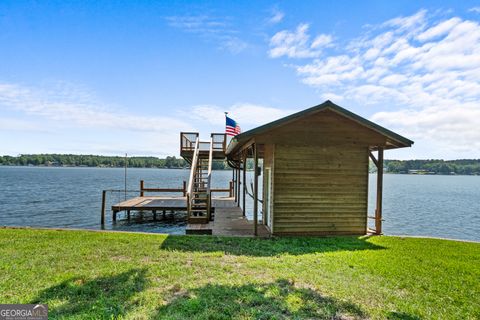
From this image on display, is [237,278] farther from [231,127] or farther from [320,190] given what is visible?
[231,127]

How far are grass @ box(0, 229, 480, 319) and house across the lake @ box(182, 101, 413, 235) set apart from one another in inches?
46.8

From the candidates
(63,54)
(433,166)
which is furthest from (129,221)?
(433,166)

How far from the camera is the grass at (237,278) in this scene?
146 inches

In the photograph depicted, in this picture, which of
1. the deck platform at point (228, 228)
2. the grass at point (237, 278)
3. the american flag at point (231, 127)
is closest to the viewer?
the grass at point (237, 278)

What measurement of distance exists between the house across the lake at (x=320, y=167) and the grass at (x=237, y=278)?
1188mm

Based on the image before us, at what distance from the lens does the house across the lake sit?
838 cm

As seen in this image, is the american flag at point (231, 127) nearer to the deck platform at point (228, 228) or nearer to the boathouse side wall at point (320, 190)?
the deck platform at point (228, 228)

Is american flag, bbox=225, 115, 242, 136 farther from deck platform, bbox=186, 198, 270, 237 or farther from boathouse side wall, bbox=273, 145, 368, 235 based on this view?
boathouse side wall, bbox=273, 145, 368, 235

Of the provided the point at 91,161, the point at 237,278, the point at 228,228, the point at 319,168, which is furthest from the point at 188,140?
the point at 91,161

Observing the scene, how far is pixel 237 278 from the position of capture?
15.7 feet

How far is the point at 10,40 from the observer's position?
10.1 meters

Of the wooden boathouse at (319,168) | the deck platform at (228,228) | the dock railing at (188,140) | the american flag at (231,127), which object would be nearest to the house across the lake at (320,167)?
the wooden boathouse at (319,168)

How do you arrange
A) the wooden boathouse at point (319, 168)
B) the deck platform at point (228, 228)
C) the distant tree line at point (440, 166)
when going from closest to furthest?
1. the wooden boathouse at point (319, 168)
2. the deck platform at point (228, 228)
3. the distant tree line at point (440, 166)

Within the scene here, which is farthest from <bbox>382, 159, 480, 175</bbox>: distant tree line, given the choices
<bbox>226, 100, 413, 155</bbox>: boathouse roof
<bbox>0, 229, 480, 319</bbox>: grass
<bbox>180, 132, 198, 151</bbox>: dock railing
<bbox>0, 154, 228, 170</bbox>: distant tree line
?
<bbox>0, 229, 480, 319</bbox>: grass
